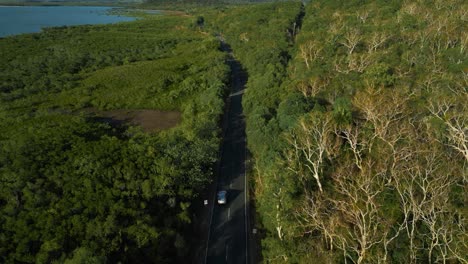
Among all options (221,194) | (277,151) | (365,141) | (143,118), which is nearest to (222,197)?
(221,194)

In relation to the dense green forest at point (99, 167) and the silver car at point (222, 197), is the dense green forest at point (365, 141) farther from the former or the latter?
the dense green forest at point (99, 167)

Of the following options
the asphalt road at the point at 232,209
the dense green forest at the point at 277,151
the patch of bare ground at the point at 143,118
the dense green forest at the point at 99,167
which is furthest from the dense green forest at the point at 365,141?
the patch of bare ground at the point at 143,118

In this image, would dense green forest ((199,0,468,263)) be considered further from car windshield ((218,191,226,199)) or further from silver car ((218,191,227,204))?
car windshield ((218,191,226,199))

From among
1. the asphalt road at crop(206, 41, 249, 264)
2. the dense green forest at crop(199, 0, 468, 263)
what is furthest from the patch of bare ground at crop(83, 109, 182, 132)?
the dense green forest at crop(199, 0, 468, 263)

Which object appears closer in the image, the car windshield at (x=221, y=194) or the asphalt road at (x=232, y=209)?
the asphalt road at (x=232, y=209)

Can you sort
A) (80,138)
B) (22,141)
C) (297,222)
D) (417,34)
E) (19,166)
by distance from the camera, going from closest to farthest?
(297,222) → (19,166) → (22,141) → (80,138) → (417,34)

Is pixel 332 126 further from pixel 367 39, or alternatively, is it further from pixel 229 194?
pixel 367 39

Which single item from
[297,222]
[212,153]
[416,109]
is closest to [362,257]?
[297,222]

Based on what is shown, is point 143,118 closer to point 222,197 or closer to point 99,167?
point 99,167
